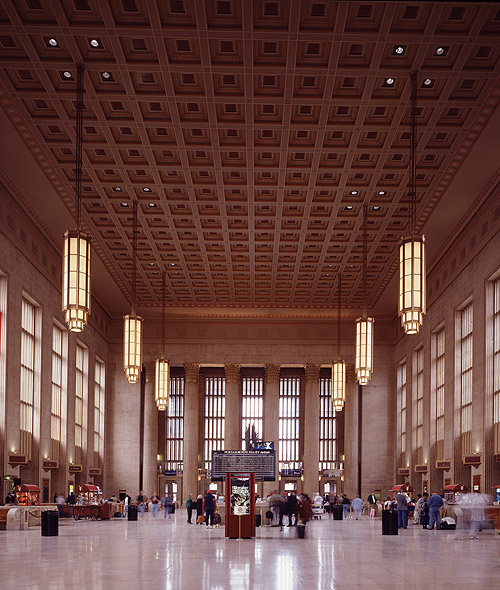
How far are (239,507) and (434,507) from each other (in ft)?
26.1

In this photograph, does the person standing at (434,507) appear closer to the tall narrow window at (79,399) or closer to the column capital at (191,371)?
the tall narrow window at (79,399)

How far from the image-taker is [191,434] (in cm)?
4534

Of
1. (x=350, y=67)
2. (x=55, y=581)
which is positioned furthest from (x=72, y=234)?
(x=55, y=581)

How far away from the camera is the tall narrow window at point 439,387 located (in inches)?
1363

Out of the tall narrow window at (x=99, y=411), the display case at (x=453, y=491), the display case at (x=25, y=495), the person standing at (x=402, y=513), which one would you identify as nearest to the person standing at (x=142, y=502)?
the tall narrow window at (x=99, y=411)

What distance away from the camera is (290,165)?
2411 cm

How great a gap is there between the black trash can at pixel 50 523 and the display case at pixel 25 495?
690 cm

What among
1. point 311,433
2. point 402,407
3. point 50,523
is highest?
point 402,407

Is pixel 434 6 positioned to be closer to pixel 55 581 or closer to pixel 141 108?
pixel 141 108

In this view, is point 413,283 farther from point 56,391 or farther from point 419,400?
point 419,400

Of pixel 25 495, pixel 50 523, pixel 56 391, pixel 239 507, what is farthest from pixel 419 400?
pixel 50 523

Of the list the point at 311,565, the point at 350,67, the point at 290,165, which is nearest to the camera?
the point at 311,565

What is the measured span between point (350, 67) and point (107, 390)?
30.8 metres

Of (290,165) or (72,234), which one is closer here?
(72,234)
